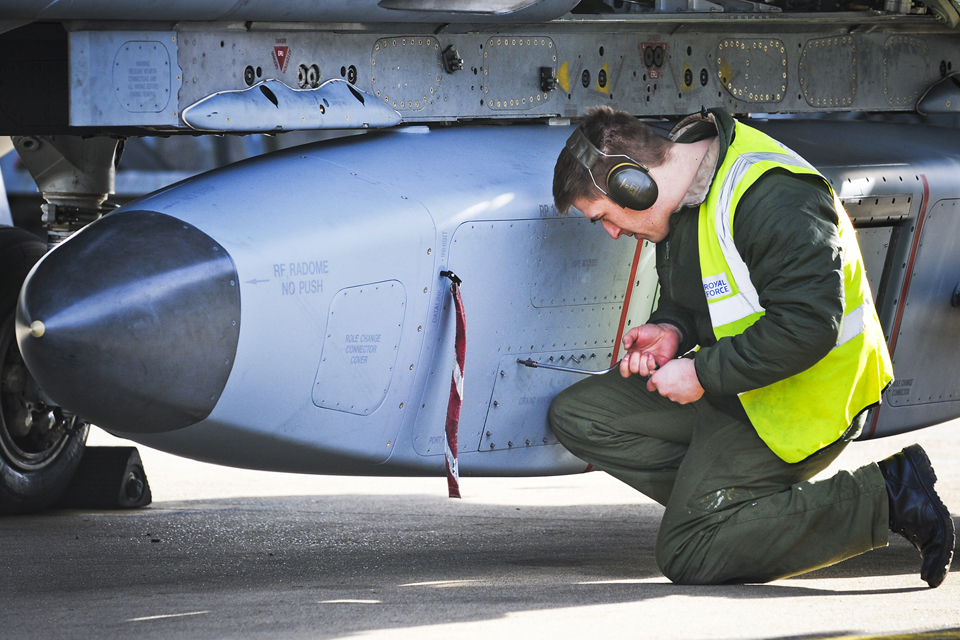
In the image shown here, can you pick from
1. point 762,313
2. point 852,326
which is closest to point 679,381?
point 762,313

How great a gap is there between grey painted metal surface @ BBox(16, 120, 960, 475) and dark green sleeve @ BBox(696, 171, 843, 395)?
0.86 m

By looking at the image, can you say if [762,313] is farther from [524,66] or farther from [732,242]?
[524,66]

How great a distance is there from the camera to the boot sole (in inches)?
158

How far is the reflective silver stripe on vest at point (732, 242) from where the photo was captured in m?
Answer: 3.89

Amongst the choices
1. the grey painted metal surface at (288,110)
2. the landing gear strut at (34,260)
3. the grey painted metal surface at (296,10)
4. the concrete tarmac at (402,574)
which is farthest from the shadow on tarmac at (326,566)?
the grey painted metal surface at (296,10)

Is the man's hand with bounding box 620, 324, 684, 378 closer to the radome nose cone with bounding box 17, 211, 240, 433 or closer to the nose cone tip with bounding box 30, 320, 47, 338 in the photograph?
the radome nose cone with bounding box 17, 211, 240, 433

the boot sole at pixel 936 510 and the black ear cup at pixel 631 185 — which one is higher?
the black ear cup at pixel 631 185

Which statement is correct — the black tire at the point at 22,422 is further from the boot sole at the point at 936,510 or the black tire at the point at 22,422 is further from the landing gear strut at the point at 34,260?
the boot sole at the point at 936,510

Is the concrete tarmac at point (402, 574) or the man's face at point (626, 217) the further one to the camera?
the man's face at point (626, 217)

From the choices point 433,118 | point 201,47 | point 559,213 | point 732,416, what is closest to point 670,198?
point 559,213

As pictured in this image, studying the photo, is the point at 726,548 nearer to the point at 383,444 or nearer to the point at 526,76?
the point at 383,444

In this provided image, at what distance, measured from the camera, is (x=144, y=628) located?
3340mm

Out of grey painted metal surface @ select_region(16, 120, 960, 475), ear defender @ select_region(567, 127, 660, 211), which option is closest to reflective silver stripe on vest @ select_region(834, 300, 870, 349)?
ear defender @ select_region(567, 127, 660, 211)

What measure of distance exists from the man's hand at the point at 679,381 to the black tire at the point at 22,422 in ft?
10.3
